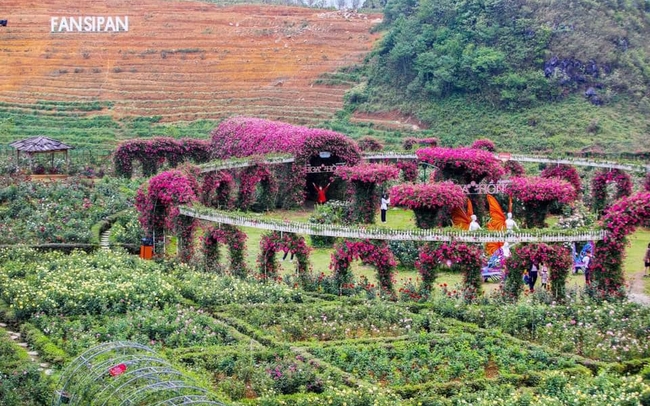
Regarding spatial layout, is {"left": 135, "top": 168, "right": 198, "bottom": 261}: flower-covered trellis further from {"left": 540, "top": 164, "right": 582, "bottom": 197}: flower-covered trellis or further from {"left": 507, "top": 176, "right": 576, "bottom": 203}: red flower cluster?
{"left": 540, "top": 164, "right": 582, "bottom": 197}: flower-covered trellis

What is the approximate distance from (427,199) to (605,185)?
41.8 ft

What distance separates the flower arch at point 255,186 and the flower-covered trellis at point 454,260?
40.1 feet

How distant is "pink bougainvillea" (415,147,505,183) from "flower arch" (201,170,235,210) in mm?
7099

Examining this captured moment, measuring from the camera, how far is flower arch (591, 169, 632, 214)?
121ft

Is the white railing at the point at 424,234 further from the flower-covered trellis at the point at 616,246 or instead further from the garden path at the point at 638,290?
the garden path at the point at 638,290

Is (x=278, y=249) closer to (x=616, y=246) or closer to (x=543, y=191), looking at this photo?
(x=543, y=191)

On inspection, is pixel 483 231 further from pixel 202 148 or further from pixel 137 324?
pixel 202 148

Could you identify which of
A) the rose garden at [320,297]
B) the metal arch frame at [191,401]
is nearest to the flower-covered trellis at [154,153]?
the rose garden at [320,297]

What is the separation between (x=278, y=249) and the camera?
2631cm

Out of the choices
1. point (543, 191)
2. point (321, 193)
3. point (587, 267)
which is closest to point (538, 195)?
point (543, 191)

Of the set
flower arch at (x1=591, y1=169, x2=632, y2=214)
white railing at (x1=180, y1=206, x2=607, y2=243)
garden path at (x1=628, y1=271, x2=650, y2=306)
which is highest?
flower arch at (x1=591, y1=169, x2=632, y2=214)

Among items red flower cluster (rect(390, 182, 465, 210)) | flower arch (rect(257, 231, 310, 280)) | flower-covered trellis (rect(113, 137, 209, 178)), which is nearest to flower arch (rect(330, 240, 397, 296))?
flower arch (rect(257, 231, 310, 280))

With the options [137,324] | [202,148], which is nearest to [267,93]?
[202,148]

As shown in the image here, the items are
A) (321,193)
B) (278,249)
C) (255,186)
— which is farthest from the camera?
(321,193)
